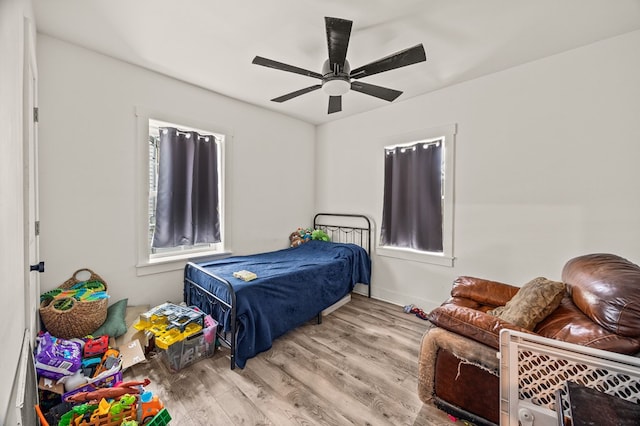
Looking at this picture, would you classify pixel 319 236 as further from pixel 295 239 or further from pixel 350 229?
pixel 350 229

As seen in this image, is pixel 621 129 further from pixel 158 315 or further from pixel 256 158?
pixel 158 315

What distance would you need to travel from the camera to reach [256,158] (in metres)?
3.69

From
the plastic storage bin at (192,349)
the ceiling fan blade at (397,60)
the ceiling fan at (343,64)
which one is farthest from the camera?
the plastic storage bin at (192,349)

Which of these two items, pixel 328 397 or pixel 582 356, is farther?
pixel 328 397

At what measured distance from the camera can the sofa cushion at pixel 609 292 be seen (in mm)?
1085

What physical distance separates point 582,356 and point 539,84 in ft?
8.52

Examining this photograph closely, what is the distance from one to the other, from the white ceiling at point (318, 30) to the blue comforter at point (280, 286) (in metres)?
2.08

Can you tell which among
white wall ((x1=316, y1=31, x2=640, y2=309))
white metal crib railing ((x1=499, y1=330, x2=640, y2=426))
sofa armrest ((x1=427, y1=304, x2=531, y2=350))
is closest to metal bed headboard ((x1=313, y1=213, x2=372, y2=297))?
white wall ((x1=316, y1=31, x2=640, y2=309))

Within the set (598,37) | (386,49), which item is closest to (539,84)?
(598,37)

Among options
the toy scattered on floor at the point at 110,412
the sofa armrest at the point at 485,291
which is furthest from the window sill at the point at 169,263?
the sofa armrest at the point at 485,291

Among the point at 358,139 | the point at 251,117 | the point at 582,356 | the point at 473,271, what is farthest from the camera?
the point at 358,139

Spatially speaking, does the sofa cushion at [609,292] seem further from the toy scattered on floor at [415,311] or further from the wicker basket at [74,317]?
the wicker basket at [74,317]

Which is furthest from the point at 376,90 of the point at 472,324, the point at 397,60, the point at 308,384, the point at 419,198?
the point at 308,384

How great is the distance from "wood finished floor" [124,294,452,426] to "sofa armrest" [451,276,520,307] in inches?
27.8
